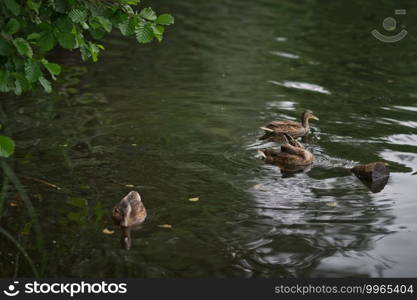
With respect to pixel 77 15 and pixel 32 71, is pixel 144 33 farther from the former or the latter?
pixel 32 71

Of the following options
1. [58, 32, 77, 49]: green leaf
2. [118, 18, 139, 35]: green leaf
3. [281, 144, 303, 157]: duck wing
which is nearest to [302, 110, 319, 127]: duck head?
[281, 144, 303, 157]: duck wing

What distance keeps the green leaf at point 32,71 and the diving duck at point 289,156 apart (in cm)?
442

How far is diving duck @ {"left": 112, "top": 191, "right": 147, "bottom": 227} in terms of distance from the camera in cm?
886

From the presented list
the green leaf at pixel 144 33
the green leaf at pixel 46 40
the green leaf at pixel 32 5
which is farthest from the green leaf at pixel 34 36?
the green leaf at pixel 144 33

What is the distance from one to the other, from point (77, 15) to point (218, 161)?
413 cm

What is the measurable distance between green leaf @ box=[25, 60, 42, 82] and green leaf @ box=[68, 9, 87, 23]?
635 millimetres

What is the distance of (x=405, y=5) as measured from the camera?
27.0m

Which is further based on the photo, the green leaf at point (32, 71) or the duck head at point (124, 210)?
the duck head at point (124, 210)

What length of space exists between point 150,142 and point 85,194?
2370 mm

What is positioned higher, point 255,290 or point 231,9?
point 231,9

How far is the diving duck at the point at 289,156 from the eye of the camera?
1112cm

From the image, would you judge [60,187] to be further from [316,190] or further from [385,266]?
[385,266]

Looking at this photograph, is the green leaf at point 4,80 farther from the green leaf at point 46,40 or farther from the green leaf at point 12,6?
the green leaf at point 12,6

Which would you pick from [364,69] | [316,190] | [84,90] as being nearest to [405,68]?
[364,69]
